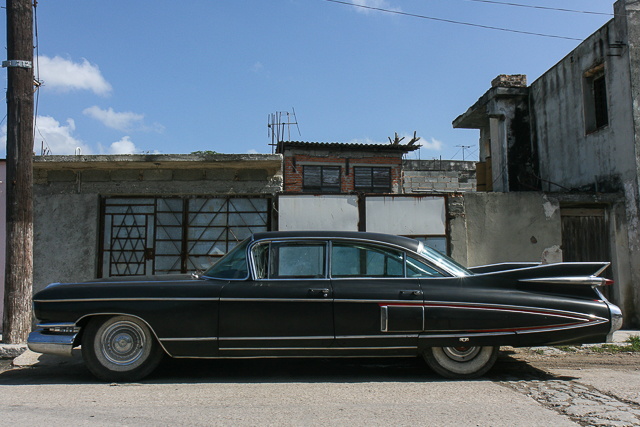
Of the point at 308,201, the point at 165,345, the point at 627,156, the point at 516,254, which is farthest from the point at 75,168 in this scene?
the point at 627,156

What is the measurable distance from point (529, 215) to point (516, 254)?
793mm

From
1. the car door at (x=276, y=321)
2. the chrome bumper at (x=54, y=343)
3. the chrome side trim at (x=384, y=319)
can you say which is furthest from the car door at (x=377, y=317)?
the chrome bumper at (x=54, y=343)

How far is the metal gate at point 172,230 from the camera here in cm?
914

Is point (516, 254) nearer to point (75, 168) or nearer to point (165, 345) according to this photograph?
point (165, 345)

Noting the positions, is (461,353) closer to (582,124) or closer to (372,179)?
(582,124)

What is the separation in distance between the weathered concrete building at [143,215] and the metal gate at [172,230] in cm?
2

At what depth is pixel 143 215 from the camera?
9.22m

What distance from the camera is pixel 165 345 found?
177 inches

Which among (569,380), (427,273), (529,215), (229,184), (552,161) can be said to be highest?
(552,161)

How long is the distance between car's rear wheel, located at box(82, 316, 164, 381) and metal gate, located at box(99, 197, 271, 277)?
449 centimetres

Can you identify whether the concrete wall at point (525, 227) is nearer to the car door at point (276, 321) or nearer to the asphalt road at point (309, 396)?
the asphalt road at point (309, 396)

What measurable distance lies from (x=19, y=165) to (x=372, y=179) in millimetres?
16676

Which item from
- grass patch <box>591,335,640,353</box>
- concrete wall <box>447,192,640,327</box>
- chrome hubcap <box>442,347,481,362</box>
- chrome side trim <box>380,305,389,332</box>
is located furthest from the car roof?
concrete wall <box>447,192,640,327</box>

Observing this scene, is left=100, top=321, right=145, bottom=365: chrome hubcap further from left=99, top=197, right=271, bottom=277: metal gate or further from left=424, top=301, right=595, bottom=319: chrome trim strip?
left=99, top=197, right=271, bottom=277: metal gate
